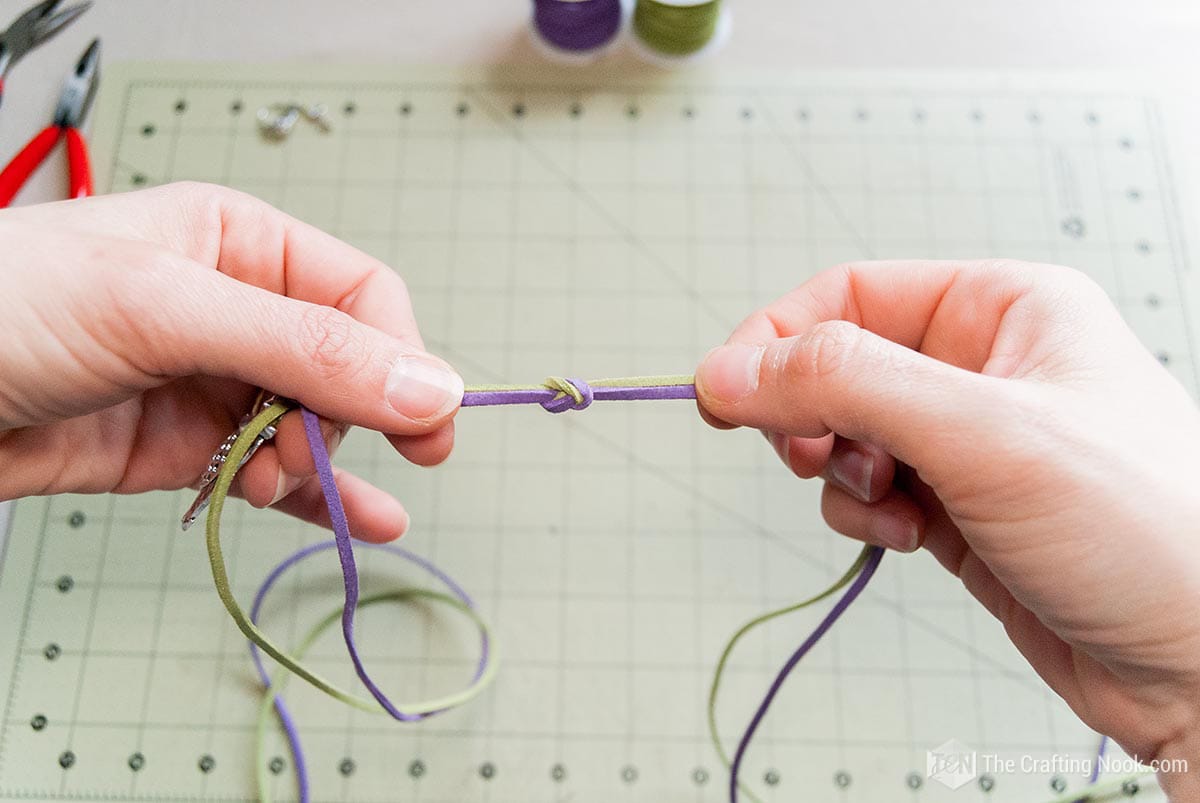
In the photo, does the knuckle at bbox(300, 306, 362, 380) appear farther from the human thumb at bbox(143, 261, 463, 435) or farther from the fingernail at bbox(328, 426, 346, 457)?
the fingernail at bbox(328, 426, 346, 457)

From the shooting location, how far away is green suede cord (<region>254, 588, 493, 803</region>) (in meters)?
1.24

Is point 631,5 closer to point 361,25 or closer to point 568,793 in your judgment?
point 361,25

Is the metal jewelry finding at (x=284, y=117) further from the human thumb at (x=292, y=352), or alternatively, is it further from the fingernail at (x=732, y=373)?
the fingernail at (x=732, y=373)

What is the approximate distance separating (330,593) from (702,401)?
0.70 meters

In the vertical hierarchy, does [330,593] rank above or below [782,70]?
below

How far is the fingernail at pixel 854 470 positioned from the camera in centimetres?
105

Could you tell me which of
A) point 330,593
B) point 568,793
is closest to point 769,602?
point 568,793

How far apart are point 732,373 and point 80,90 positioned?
129cm

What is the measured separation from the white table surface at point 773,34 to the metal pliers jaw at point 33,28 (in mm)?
17

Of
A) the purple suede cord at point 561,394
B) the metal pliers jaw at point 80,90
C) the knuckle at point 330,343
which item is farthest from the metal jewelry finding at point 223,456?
the metal pliers jaw at point 80,90

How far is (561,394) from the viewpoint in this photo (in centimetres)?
98

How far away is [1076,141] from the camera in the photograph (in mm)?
1559

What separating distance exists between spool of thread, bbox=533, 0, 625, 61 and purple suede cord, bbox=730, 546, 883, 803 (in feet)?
3.24

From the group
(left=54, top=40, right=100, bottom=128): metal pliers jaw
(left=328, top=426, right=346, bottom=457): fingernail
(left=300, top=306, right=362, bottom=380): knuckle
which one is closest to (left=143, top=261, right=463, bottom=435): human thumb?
(left=300, top=306, right=362, bottom=380): knuckle
